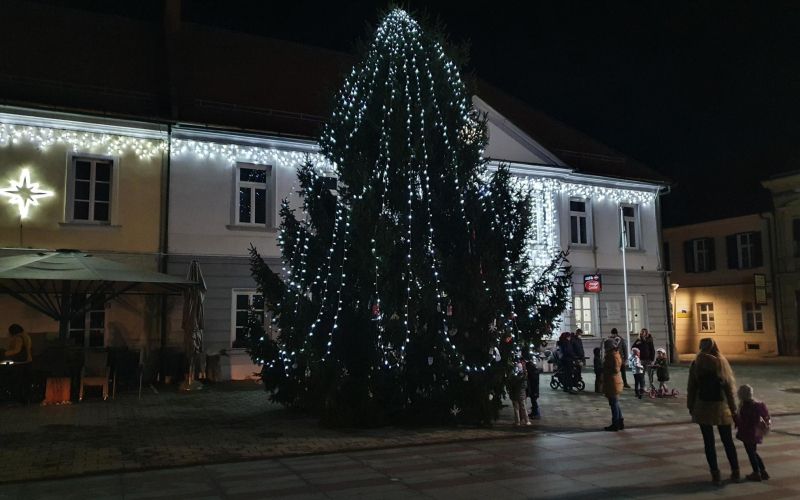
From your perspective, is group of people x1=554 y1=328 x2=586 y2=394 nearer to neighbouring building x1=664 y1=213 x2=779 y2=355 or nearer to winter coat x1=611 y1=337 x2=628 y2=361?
winter coat x1=611 y1=337 x2=628 y2=361

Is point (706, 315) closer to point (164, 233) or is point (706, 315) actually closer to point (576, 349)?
point (576, 349)

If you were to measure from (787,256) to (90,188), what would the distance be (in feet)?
102

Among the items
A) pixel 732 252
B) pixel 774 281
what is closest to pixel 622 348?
pixel 774 281

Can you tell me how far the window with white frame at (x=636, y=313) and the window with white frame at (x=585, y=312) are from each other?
1.91 metres

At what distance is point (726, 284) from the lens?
116ft

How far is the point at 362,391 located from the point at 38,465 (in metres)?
4.96

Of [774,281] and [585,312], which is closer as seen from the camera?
[585,312]

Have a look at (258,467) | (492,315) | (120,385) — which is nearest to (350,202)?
(492,315)

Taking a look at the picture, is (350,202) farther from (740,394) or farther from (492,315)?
(740,394)

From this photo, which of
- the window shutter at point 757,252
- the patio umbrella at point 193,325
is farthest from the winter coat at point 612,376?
the window shutter at point 757,252

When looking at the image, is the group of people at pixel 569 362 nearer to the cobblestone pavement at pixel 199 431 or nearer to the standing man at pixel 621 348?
the standing man at pixel 621 348

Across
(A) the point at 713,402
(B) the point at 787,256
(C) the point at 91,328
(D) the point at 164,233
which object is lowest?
(A) the point at 713,402

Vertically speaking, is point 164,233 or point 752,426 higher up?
point 164,233

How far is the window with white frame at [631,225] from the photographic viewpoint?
27469mm
